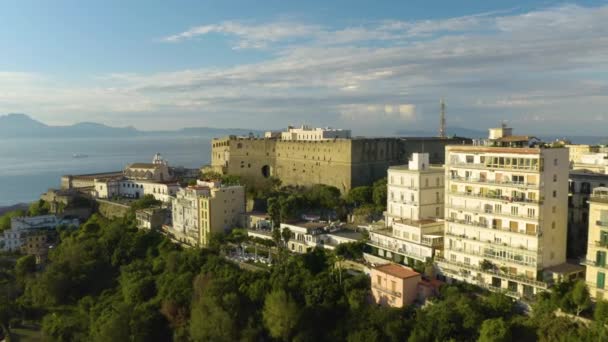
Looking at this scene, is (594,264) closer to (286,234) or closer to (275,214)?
(286,234)

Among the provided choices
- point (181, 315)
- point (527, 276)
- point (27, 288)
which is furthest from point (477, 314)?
point (27, 288)

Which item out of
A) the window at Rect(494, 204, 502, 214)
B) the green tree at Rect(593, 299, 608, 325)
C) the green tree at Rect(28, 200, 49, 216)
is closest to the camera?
the green tree at Rect(593, 299, 608, 325)

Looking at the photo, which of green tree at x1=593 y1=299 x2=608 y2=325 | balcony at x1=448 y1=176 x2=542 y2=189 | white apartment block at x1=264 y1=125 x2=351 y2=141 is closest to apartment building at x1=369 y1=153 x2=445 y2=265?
balcony at x1=448 y1=176 x2=542 y2=189

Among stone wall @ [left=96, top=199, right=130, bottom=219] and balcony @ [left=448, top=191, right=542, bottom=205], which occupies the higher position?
balcony @ [left=448, top=191, right=542, bottom=205]

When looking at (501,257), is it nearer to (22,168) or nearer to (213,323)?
(213,323)

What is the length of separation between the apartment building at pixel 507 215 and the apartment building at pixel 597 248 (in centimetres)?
165

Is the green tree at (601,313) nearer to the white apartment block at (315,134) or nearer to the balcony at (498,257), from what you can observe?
the balcony at (498,257)

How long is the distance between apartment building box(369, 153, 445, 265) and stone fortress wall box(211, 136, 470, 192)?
14044 mm

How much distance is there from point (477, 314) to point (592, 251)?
16.9 feet

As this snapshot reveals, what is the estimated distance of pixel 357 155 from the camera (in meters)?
44.7

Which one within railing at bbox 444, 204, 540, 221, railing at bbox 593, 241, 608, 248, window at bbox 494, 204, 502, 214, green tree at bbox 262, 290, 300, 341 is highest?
window at bbox 494, 204, 502, 214

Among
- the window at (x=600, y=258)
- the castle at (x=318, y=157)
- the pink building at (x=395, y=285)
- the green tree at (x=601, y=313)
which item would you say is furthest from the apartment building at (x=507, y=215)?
the castle at (x=318, y=157)

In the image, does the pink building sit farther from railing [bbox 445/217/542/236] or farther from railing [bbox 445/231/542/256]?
railing [bbox 445/217/542/236]

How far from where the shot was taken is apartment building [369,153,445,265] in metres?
26.2
